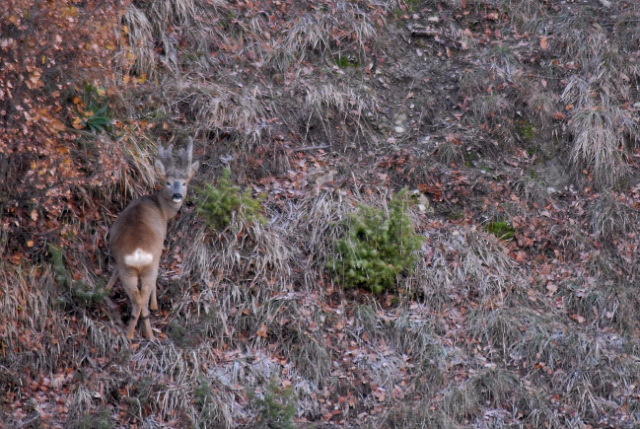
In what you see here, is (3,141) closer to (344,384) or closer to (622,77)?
(344,384)

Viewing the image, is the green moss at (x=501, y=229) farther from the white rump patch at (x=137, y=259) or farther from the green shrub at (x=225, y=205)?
the white rump patch at (x=137, y=259)

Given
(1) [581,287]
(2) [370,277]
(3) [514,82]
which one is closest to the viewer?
(2) [370,277]

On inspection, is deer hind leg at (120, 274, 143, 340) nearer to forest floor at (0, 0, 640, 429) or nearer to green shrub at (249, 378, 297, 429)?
forest floor at (0, 0, 640, 429)

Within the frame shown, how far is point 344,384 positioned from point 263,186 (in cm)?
237

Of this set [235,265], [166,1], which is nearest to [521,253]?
[235,265]

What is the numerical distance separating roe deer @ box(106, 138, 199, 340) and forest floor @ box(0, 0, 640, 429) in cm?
30

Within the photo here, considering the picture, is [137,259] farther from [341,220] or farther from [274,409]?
[341,220]

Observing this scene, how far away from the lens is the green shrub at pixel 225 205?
767 cm

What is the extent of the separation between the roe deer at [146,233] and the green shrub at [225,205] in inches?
9.9

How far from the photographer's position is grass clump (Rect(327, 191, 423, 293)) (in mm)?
7828

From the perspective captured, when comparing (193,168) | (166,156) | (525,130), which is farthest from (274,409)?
(525,130)

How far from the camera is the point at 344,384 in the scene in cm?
722

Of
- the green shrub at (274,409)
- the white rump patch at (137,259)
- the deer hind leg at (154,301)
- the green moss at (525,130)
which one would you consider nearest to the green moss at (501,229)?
the green moss at (525,130)

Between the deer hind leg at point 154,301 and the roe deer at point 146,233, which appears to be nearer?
the roe deer at point 146,233
